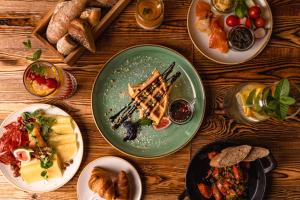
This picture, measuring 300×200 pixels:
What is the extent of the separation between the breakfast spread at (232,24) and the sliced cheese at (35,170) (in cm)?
110

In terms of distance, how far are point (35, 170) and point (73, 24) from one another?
0.85m

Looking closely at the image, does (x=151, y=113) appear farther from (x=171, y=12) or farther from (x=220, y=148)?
(x=171, y=12)

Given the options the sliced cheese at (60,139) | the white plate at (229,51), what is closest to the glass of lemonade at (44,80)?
the sliced cheese at (60,139)

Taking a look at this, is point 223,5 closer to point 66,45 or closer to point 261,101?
point 261,101

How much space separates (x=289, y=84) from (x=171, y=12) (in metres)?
0.78

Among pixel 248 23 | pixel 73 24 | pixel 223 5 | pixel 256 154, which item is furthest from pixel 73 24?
pixel 256 154

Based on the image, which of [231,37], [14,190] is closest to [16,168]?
A: [14,190]

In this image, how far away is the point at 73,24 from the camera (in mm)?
1933

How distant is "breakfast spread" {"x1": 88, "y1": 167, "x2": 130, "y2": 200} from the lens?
6.49ft

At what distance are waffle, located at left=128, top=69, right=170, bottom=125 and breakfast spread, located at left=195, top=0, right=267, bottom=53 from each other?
0.35 m

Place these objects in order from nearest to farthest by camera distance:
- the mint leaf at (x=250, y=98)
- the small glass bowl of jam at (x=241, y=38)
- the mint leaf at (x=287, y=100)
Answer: the mint leaf at (x=287, y=100) → the mint leaf at (x=250, y=98) → the small glass bowl of jam at (x=241, y=38)

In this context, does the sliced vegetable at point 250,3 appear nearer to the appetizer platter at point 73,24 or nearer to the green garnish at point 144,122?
the appetizer platter at point 73,24

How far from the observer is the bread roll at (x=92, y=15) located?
195cm

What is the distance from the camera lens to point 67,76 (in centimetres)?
203
